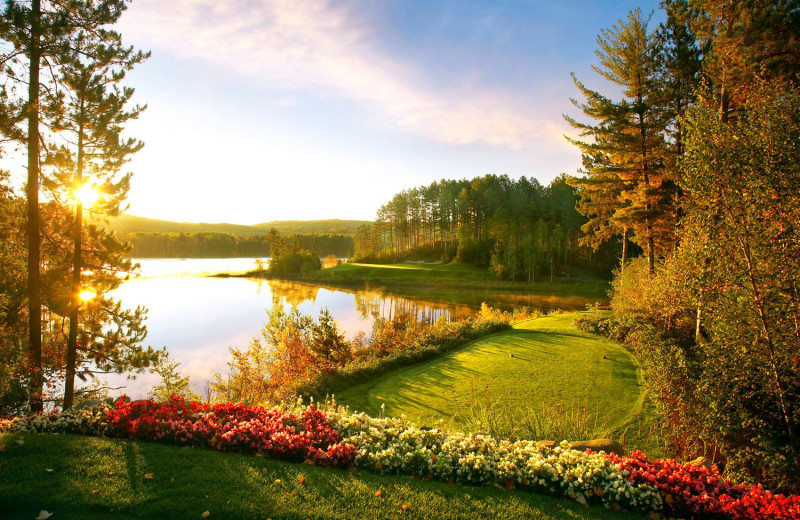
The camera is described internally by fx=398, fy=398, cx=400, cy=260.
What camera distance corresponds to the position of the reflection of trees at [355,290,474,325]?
29000 mm

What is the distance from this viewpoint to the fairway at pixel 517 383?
9.18 metres

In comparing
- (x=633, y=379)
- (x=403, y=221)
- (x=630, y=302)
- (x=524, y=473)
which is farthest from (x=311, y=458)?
(x=403, y=221)

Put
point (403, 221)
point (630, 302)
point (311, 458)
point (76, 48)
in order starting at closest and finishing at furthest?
1. point (311, 458)
2. point (76, 48)
3. point (630, 302)
4. point (403, 221)

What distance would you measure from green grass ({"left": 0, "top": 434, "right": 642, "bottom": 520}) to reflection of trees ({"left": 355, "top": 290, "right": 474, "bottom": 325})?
2070 cm

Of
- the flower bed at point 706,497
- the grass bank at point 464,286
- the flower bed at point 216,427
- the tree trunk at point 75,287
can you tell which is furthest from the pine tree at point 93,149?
the grass bank at point 464,286

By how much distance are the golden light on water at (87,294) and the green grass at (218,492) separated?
294 inches

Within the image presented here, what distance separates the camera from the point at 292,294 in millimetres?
42812

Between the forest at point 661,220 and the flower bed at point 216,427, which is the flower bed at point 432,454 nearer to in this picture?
the flower bed at point 216,427

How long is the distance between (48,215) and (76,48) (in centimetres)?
464

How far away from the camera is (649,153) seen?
58.0 ft

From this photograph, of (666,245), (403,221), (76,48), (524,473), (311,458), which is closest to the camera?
(524,473)

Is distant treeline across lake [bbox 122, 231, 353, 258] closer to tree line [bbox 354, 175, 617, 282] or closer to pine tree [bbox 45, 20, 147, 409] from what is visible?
tree line [bbox 354, 175, 617, 282]

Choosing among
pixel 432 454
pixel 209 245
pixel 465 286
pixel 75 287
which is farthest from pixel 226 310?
pixel 209 245

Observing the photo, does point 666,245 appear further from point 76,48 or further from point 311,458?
point 76,48
